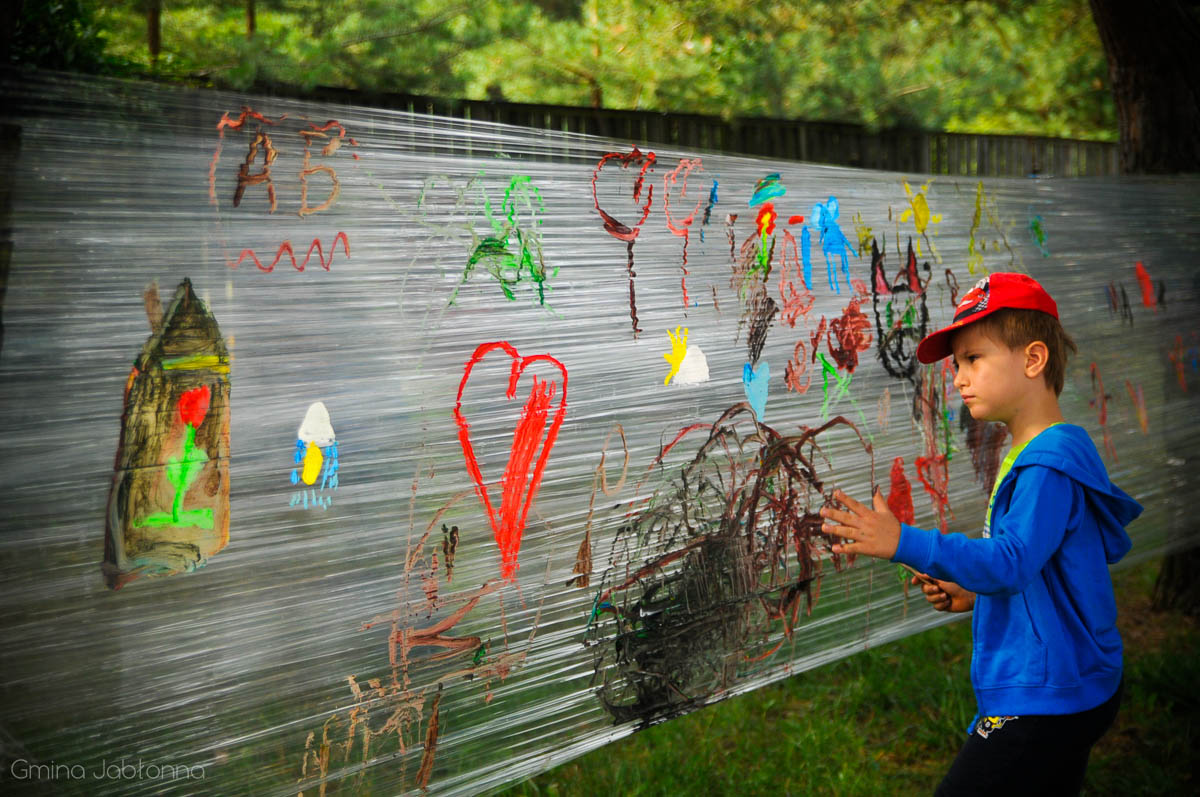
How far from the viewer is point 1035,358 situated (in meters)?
1.53

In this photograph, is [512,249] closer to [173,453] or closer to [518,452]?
[518,452]

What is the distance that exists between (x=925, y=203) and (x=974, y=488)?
81 cm

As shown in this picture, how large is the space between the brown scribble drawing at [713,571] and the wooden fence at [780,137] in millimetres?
714

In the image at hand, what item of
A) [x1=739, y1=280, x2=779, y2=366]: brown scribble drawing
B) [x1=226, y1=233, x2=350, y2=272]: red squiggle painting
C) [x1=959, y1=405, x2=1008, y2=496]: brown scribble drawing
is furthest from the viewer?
[x1=959, y1=405, x2=1008, y2=496]: brown scribble drawing

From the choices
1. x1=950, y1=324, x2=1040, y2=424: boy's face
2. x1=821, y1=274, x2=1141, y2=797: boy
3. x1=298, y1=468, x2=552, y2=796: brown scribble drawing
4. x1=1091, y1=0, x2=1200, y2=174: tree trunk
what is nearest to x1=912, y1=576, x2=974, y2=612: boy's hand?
x1=821, y1=274, x2=1141, y2=797: boy

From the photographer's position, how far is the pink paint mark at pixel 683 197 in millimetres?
1827

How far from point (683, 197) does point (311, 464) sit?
0.95 metres

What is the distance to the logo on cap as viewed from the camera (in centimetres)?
155

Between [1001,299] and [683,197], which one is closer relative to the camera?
[1001,299]

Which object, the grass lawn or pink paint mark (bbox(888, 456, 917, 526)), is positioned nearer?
pink paint mark (bbox(888, 456, 917, 526))

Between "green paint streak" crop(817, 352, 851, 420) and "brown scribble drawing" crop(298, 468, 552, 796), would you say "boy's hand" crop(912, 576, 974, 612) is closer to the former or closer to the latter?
"green paint streak" crop(817, 352, 851, 420)

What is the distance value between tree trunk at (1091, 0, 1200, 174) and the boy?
104 inches

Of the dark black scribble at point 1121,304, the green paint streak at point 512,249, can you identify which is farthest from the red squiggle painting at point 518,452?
the dark black scribble at point 1121,304

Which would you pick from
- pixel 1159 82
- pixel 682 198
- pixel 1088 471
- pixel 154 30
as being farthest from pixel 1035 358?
pixel 1159 82
